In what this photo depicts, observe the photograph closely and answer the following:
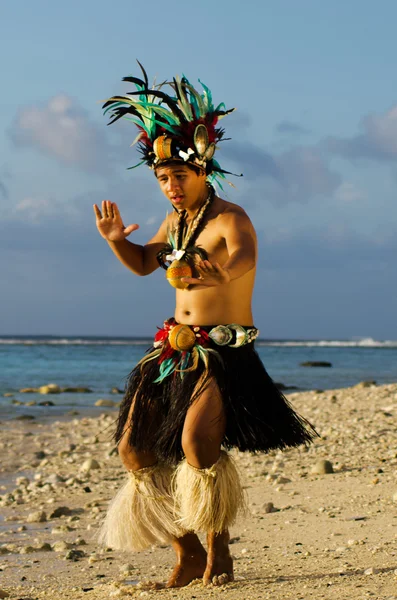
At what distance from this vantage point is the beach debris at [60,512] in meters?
6.62

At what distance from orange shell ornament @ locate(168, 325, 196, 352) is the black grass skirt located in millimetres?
100

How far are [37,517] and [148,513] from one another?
226cm

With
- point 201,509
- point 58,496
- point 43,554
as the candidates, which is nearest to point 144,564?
point 43,554

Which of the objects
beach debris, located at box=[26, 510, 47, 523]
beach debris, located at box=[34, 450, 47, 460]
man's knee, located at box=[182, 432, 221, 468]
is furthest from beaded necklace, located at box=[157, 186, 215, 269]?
beach debris, located at box=[34, 450, 47, 460]

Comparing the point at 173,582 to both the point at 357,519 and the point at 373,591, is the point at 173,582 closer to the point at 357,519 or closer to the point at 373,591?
the point at 373,591

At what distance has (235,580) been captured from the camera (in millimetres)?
4363

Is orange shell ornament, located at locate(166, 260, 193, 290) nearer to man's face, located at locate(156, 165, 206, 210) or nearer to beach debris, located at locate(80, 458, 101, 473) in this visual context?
man's face, located at locate(156, 165, 206, 210)

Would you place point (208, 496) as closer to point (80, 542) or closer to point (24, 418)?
point (80, 542)

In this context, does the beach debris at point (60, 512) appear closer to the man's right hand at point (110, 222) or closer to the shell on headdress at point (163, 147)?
the man's right hand at point (110, 222)

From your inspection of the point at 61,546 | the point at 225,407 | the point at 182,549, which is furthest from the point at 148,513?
the point at 61,546

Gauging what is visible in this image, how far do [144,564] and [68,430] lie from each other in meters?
7.83

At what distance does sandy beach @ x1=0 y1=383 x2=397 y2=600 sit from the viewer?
430 cm

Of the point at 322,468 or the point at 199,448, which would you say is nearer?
the point at 199,448

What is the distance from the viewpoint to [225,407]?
4.25 metres
